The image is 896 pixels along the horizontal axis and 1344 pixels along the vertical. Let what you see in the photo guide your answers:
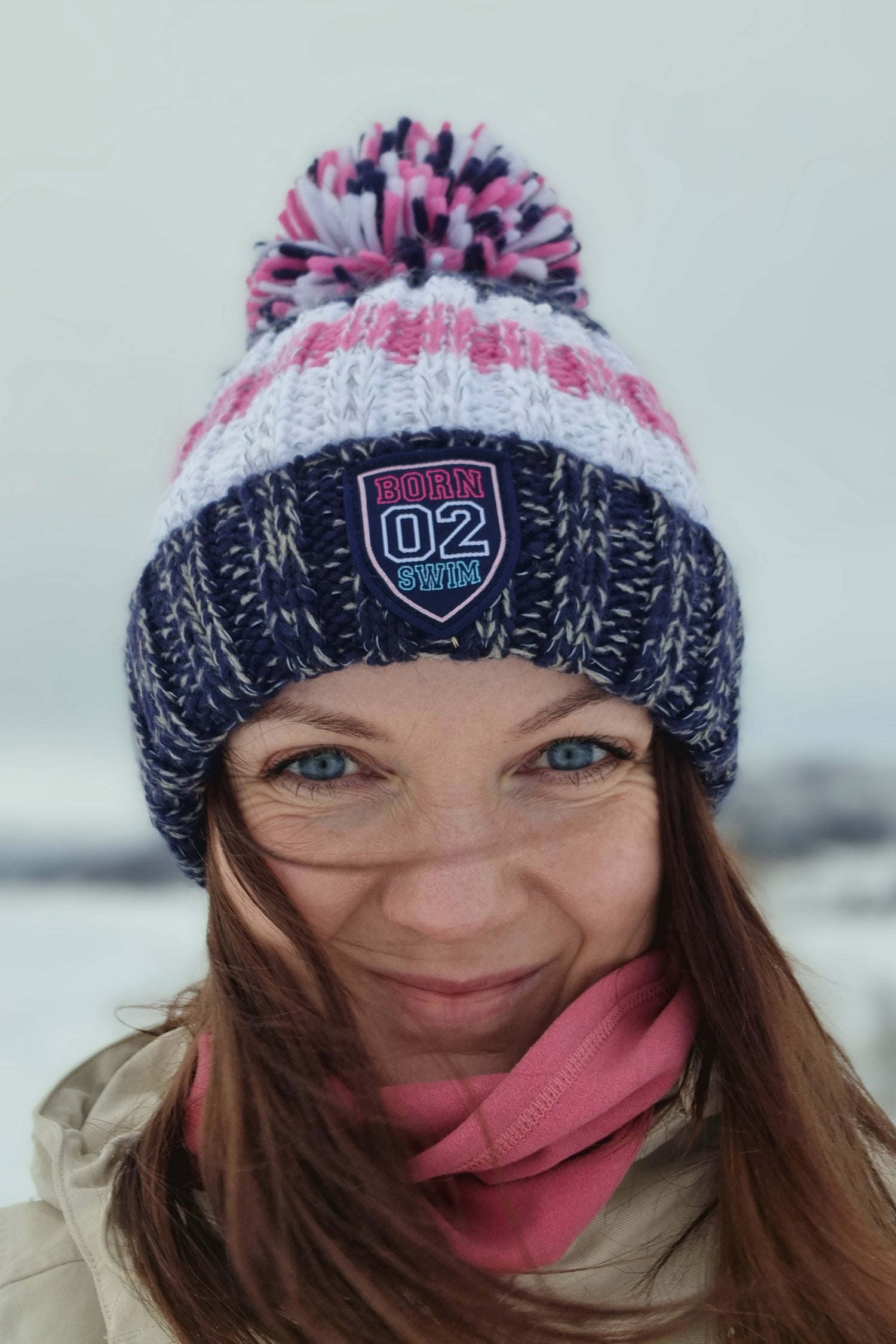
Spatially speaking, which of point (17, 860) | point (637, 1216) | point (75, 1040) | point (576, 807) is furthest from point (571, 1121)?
point (17, 860)

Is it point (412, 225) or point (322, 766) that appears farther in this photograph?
point (412, 225)

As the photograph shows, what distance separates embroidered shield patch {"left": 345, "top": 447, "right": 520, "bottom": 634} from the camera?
902 mm

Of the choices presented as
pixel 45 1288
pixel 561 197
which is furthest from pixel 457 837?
pixel 561 197

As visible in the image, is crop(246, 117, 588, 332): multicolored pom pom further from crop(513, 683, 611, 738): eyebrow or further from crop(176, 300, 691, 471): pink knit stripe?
crop(513, 683, 611, 738): eyebrow

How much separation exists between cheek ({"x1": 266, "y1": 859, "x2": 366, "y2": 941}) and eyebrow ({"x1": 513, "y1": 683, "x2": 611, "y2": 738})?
24cm

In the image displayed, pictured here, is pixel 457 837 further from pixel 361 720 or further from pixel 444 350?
pixel 444 350

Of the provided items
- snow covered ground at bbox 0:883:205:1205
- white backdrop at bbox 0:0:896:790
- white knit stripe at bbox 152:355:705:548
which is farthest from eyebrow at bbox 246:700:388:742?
white backdrop at bbox 0:0:896:790

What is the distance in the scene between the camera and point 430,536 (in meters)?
0.91

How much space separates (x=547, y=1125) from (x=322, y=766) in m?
0.43

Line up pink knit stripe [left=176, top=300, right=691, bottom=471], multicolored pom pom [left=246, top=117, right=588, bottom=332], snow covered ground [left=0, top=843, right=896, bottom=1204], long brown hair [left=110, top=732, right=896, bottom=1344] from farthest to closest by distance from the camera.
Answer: snow covered ground [left=0, top=843, right=896, bottom=1204] → multicolored pom pom [left=246, top=117, right=588, bottom=332] → pink knit stripe [left=176, top=300, right=691, bottom=471] → long brown hair [left=110, top=732, right=896, bottom=1344]

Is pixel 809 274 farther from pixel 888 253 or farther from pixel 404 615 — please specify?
pixel 404 615

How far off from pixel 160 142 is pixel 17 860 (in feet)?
5.44

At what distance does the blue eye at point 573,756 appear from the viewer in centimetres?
105

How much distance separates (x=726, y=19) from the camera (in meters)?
1.91
